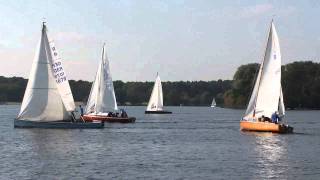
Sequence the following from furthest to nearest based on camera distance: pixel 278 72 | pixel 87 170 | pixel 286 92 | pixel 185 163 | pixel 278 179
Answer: pixel 286 92 < pixel 278 72 < pixel 185 163 < pixel 87 170 < pixel 278 179

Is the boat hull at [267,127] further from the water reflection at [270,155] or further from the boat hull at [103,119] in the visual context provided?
the boat hull at [103,119]

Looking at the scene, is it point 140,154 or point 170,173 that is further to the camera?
point 140,154

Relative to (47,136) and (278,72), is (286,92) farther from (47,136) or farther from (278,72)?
(47,136)

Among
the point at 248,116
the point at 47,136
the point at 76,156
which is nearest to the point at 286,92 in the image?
the point at 248,116

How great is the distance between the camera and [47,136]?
58.9 meters

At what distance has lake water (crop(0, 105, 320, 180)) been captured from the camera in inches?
1366

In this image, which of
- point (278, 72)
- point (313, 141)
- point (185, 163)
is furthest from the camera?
point (278, 72)

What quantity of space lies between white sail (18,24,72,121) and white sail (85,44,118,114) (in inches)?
773

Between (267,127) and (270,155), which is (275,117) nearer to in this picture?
(267,127)

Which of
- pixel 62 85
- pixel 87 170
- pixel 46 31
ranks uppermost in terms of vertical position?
pixel 46 31

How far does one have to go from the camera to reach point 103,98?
285 ft

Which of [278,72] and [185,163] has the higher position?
[278,72]

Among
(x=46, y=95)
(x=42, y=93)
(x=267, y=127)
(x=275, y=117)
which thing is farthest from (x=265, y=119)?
(x=42, y=93)

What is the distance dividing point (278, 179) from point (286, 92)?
531ft
